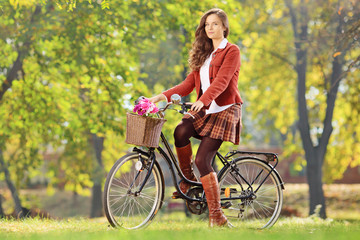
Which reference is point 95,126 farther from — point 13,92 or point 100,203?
point 100,203

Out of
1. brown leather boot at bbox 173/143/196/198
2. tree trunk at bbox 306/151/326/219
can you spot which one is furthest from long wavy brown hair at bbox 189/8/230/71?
tree trunk at bbox 306/151/326/219

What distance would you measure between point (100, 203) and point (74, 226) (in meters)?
11.1

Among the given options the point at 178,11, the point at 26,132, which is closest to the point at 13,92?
the point at 26,132

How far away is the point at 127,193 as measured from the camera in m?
4.42

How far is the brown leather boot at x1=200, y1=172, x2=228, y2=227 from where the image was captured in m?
4.64

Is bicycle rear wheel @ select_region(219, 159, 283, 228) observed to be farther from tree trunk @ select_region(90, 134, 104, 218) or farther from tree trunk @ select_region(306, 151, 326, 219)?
tree trunk @ select_region(90, 134, 104, 218)

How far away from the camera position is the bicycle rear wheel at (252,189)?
5.06m

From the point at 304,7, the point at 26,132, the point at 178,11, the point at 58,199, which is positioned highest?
the point at 304,7

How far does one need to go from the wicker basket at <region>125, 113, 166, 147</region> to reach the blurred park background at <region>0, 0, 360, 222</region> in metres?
1.03

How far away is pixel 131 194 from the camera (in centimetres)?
443

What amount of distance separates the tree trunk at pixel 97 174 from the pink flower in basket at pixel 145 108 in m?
10.1

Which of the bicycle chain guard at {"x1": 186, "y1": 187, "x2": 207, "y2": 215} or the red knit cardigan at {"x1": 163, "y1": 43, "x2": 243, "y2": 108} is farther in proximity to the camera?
the bicycle chain guard at {"x1": 186, "y1": 187, "x2": 207, "y2": 215}

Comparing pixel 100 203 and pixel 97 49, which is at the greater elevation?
pixel 97 49

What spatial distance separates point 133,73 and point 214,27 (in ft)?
16.8
